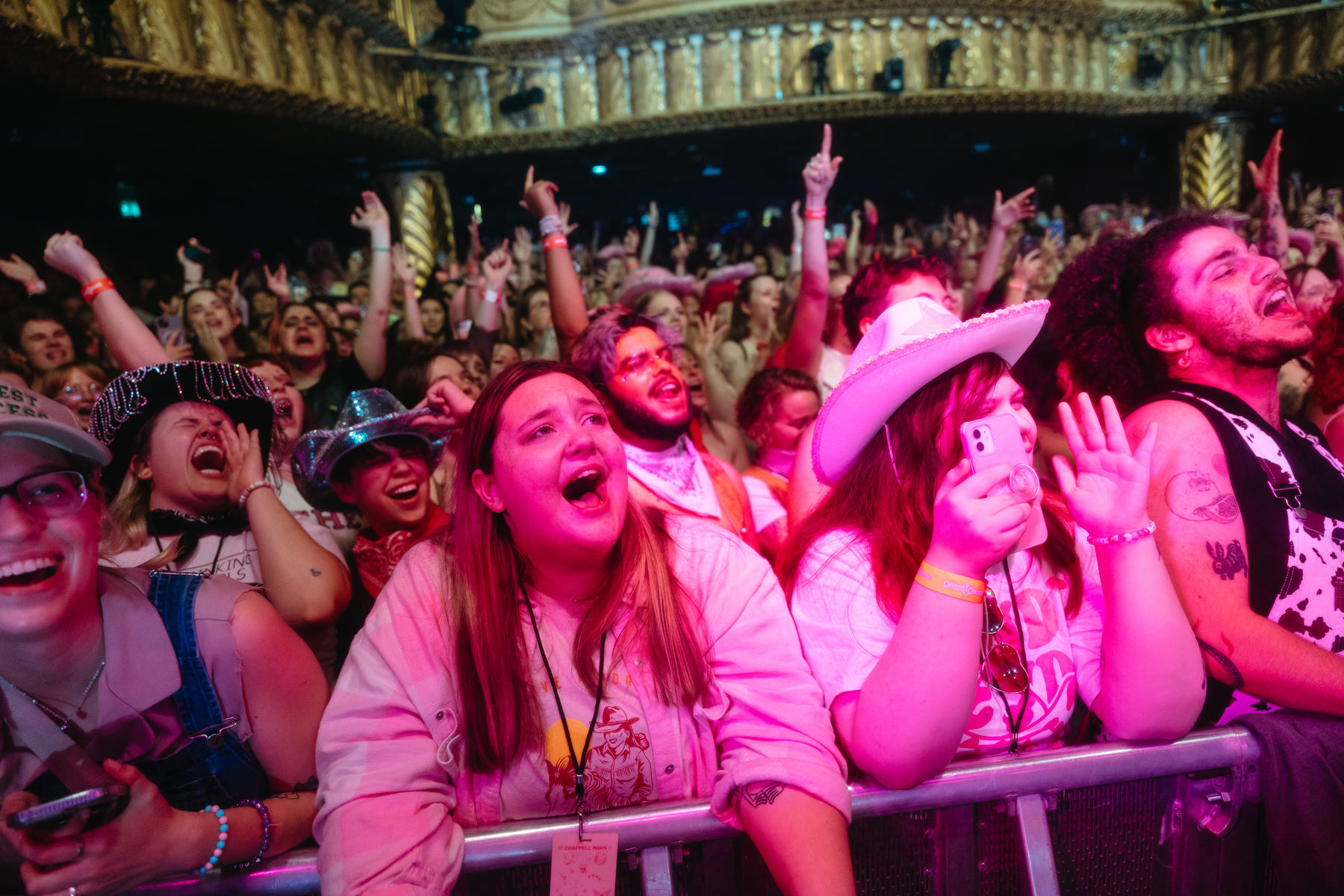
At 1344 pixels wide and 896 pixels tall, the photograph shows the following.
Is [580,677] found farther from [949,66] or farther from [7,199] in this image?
[949,66]

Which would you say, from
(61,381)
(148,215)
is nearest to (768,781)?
(61,381)

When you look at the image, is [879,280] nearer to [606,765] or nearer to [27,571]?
[606,765]

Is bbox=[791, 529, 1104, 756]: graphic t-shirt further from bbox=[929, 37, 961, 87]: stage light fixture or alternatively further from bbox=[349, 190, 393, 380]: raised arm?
bbox=[929, 37, 961, 87]: stage light fixture

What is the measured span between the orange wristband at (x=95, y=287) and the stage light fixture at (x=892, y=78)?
7.45 m

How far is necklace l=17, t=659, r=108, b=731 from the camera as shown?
117cm

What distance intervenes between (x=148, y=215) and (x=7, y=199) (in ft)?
4.11

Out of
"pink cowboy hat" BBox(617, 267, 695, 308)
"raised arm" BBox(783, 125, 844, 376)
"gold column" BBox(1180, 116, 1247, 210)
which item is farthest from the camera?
"gold column" BBox(1180, 116, 1247, 210)

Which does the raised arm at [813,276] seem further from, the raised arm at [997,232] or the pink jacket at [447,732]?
the pink jacket at [447,732]

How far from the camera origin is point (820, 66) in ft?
25.0

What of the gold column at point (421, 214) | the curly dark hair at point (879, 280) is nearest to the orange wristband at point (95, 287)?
the curly dark hair at point (879, 280)

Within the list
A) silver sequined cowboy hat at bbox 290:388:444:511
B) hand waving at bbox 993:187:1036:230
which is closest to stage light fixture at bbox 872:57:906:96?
hand waving at bbox 993:187:1036:230

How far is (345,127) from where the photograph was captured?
6188 mm

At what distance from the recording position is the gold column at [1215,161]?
8.58 metres

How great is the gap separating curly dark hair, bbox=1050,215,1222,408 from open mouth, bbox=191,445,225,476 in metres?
2.20
